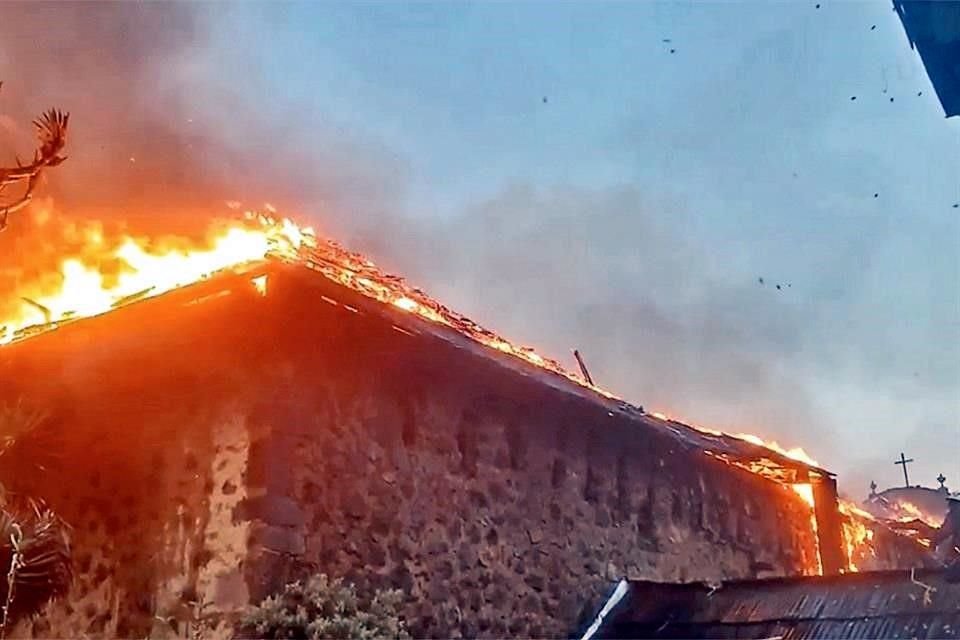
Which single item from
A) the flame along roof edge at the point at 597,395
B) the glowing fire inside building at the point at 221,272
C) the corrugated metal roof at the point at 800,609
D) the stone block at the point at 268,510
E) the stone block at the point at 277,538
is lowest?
the corrugated metal roof at the point at 800,609

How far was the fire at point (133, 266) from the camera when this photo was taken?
6.22m

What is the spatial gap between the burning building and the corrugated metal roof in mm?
1052

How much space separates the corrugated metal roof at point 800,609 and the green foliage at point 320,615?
1639 millimetres

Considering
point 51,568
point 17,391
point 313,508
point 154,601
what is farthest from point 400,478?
point 17,391

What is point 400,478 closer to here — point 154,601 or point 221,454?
point 221,454

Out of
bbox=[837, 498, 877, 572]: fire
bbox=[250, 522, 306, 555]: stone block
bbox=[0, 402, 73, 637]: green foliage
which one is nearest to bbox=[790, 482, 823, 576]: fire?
bbox=[837, 498, 877, 572]: fire

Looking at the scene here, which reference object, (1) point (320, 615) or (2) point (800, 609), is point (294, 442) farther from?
(2) point (800, 609)

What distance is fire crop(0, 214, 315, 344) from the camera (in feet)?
20.4

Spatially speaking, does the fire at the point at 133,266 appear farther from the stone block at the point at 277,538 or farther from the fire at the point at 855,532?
the fire at the point at 855,532

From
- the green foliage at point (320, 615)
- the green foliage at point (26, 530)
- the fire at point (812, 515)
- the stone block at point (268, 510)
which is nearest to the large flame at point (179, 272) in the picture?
the green foliage at point (26, 530)

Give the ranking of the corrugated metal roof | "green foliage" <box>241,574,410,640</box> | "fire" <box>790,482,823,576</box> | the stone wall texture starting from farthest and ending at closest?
"fire" <box>790,482,823,576</box> < the stone wall texture < the corrugated metal roof < "green foliage" <box>241,574,410,640</box>

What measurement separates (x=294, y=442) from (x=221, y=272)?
109 centimetres

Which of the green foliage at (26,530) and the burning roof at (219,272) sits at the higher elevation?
the burning roof at (219,272)

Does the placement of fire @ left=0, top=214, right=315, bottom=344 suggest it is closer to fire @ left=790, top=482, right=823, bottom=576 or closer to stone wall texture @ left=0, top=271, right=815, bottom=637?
stone wall texture @ left=0, top=271, right=815, bottom=637
